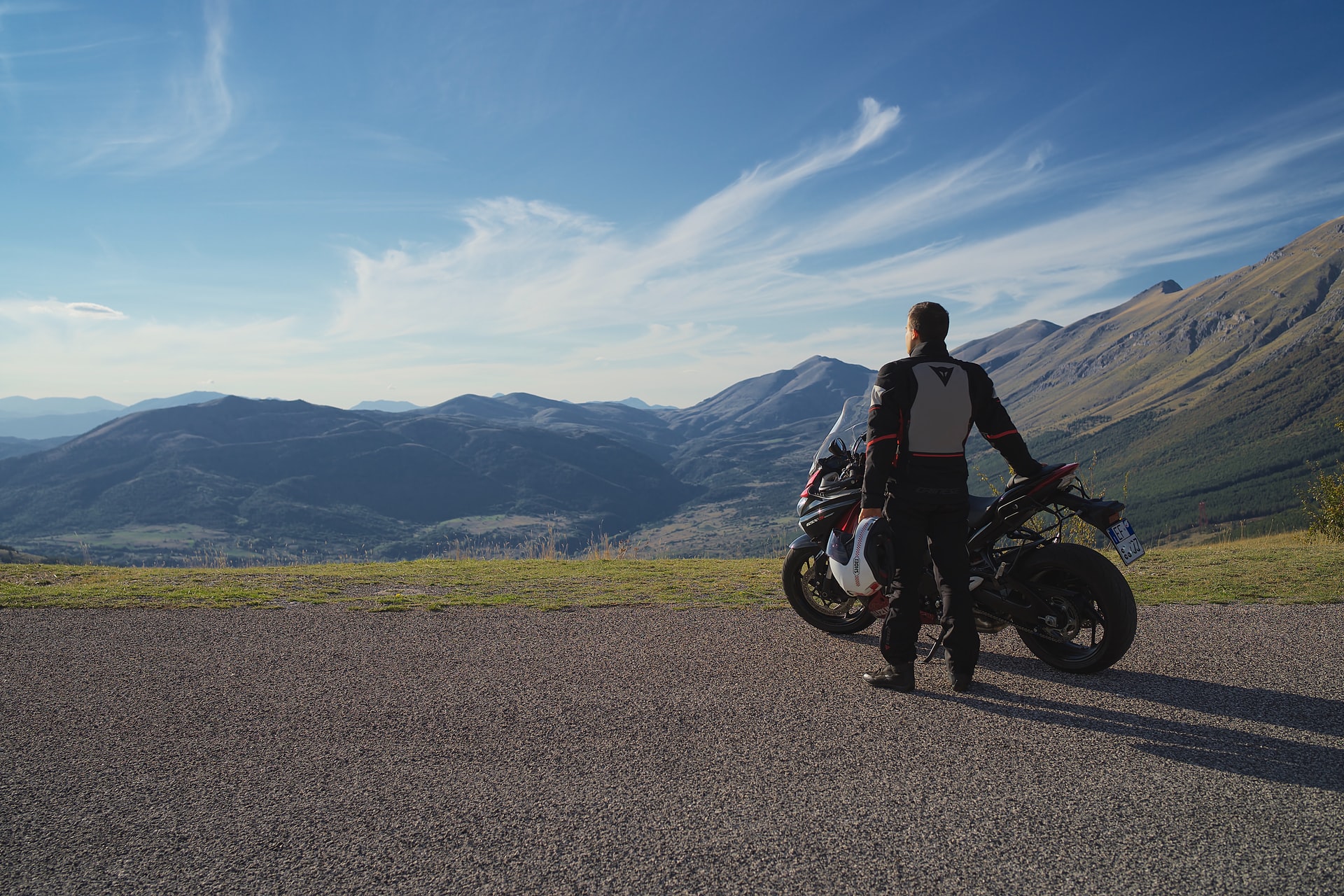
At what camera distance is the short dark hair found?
4723 mm

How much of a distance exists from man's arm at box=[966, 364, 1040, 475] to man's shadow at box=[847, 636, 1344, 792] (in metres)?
1.36

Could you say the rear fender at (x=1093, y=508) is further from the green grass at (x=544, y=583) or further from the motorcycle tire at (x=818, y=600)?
the green grass at (x=544, y=583)

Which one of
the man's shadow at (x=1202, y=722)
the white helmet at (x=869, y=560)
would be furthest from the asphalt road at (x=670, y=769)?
the white helmet at (x=869, y=560)

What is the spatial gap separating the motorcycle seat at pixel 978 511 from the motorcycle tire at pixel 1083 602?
1.17 ft

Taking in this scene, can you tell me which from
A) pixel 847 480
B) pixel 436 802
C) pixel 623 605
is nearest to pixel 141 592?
pixel 623 605

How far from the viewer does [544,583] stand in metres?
8.56

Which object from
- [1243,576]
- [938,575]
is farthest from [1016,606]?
[1243,576]

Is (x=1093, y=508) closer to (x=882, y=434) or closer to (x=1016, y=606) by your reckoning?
(x=1016, y=606)

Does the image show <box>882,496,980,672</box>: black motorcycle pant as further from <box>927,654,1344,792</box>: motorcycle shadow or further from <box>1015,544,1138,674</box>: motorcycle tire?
<box>1015,544,1138,674</box>: motorcycle tire

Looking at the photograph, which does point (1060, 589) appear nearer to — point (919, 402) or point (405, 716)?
point (919, 402)

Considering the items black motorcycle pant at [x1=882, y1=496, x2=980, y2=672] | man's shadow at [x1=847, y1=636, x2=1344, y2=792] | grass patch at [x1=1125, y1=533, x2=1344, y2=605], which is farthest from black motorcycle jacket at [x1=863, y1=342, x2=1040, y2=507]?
grass patch at [x1=1125, y1=533, x2=1344, y2=605]

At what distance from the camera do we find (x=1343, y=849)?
2670 millimetres

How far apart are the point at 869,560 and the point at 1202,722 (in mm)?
1936

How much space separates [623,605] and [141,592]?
5092 millimetres
